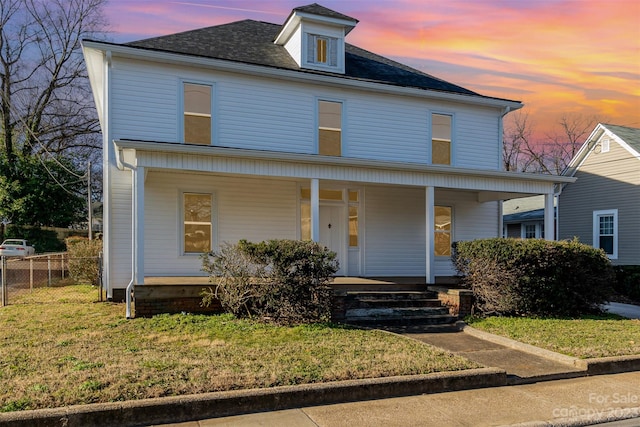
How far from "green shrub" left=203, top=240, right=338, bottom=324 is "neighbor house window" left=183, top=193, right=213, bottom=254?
2970 millimetres

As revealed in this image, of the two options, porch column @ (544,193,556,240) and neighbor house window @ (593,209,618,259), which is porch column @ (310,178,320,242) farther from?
neighbor house window @ (593,209,618,259)

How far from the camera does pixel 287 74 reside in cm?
1266

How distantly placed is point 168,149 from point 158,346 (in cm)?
411

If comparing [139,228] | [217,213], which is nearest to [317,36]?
[217,213]

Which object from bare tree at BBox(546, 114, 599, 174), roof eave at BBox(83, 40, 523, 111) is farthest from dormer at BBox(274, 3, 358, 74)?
bare tree at BBox(546, 114, 599, 174)

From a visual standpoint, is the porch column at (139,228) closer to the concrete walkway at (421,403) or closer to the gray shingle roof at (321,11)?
the concrete walkway at (421,403)

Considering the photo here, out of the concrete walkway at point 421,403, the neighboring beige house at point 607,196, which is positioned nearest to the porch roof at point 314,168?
the concrete walkway at point 421,403

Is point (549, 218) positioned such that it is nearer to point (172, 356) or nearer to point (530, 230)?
point (172, 356)

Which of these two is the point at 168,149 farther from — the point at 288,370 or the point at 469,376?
the point at 469,376

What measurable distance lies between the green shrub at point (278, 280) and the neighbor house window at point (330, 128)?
4709 millimetres

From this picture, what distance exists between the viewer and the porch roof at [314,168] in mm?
9672

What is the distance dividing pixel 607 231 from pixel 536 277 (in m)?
10.6

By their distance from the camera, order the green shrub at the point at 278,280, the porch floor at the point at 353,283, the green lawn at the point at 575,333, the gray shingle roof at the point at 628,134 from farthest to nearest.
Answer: the gray shingle roof at the point at 628,134, the porch floor at the point at 353,283, the green shrub at the point at 278,280, the green lawn at the point at 575,333

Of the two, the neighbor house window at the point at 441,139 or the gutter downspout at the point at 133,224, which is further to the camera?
the neighbor house window at the point at 441,139
